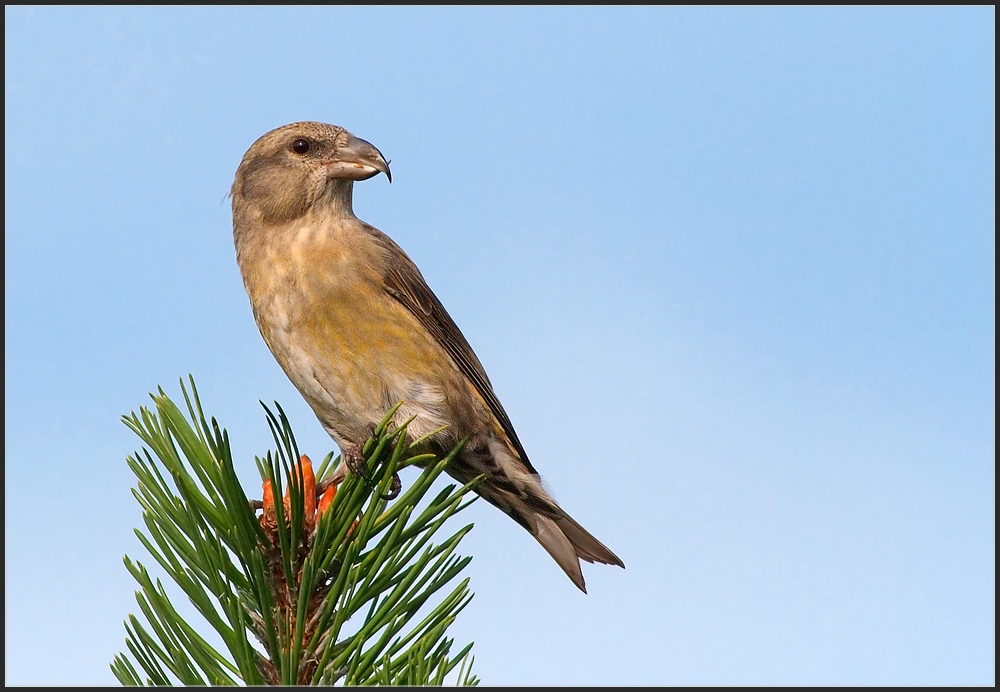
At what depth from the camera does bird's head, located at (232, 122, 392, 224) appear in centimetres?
582

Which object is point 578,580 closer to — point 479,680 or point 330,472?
point 330,472

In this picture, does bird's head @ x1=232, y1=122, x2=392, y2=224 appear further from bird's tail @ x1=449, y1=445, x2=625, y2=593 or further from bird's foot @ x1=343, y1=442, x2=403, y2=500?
bird's foot @ x1=343, y1=442, x2=403, y2=500

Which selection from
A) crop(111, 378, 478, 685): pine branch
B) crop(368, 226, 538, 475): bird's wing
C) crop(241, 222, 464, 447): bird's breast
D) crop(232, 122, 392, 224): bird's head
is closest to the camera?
crop(111, 378, 478, 685): pine branch

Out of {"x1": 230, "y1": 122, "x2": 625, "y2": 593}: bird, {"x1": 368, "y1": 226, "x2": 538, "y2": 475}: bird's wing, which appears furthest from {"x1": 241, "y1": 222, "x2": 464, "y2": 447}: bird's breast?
{"x1": 368, "y1": 226, "x2": 538, "y2": 475}: bird's wing

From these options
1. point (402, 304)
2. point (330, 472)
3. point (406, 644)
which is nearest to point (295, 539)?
point (406, 644)

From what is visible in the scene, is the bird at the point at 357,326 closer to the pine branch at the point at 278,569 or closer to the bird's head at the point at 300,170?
the bird's head at the point at 300,170

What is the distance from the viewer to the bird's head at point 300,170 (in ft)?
19.1

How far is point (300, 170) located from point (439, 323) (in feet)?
4.01

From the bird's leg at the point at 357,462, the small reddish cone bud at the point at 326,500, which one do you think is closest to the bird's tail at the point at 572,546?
the bird's leg at the point at 357,462

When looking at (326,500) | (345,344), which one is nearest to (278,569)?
(326,500)

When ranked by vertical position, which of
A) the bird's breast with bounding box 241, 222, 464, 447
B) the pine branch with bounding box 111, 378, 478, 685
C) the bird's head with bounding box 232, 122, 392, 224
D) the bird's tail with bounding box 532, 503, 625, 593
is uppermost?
the bird's head with bounding box 232, 122, 392, 224

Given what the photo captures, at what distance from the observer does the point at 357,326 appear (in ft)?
17.3

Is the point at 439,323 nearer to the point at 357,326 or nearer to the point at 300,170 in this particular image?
the point at 357,326

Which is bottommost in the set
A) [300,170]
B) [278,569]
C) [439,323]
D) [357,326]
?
[278,569]
